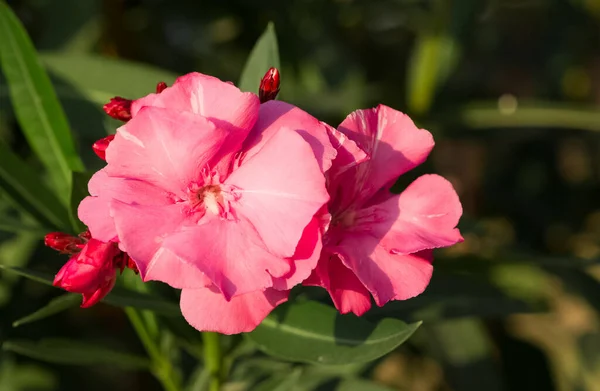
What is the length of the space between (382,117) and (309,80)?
107 cm

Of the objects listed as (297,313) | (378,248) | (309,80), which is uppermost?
(378,248)

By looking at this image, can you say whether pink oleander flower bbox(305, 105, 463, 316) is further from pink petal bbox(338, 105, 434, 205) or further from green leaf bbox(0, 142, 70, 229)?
green leaf bbox(0, 142, 70, 229)

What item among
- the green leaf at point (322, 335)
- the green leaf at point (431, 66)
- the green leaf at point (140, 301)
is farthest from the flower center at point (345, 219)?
the green leaf at point (431, 66)

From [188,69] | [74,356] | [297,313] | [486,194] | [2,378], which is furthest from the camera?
[486,194]

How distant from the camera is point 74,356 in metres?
0.84

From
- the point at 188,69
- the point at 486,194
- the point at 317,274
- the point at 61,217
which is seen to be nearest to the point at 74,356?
the point at 61,217

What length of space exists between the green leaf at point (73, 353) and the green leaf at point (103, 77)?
32 cm

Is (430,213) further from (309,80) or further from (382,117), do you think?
(309,80)

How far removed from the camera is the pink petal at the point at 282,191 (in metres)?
0.49

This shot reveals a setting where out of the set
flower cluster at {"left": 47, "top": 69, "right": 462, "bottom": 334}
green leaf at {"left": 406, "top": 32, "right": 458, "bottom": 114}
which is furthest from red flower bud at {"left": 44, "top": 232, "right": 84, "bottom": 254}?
green leaf at {"left": 406, "top": 32, "right": 458, "bottom": 114}

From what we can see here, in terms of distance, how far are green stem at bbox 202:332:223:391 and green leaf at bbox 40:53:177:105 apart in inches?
15.1

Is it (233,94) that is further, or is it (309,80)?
(309,80)

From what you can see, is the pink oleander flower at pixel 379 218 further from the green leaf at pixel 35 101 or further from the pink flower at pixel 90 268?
the green leaf at pixel 35 101

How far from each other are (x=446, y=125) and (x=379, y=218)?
2.65 ft
